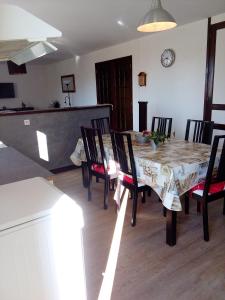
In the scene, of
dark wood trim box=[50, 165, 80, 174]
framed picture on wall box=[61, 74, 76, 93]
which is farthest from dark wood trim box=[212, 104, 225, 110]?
framed picture on wall box=[61, 74, 76, 93]

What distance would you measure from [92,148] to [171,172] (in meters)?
1.14

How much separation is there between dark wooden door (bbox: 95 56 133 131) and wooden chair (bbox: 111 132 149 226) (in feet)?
9.61

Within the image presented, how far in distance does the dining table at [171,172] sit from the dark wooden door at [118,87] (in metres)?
3.08

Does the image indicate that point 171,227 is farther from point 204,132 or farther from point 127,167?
point 204,132

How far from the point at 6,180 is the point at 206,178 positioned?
150 cm

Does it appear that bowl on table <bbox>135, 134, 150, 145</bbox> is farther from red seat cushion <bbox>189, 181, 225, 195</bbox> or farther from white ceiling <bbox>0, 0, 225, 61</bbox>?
white ceiling <bbox>0, 0, 225, 61</bbox>

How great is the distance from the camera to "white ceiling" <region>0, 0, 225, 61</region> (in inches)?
113

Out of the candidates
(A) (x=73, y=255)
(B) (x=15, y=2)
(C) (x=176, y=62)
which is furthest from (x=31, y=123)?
(A) (x=73, y=255)

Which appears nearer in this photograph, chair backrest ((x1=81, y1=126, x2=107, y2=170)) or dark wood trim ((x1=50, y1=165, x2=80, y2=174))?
chair backrest ((x1=81, y1=126, x2=107, y2=170))

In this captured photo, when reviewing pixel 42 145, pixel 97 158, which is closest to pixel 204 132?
pixel 97 158

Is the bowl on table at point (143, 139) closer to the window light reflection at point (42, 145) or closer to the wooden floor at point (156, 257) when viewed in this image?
the wooden floor at point (156, 257)

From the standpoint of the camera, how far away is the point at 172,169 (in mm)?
1873

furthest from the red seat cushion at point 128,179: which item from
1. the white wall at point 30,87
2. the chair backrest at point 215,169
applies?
the white wall at point 30,87

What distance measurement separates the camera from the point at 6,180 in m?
1.43
